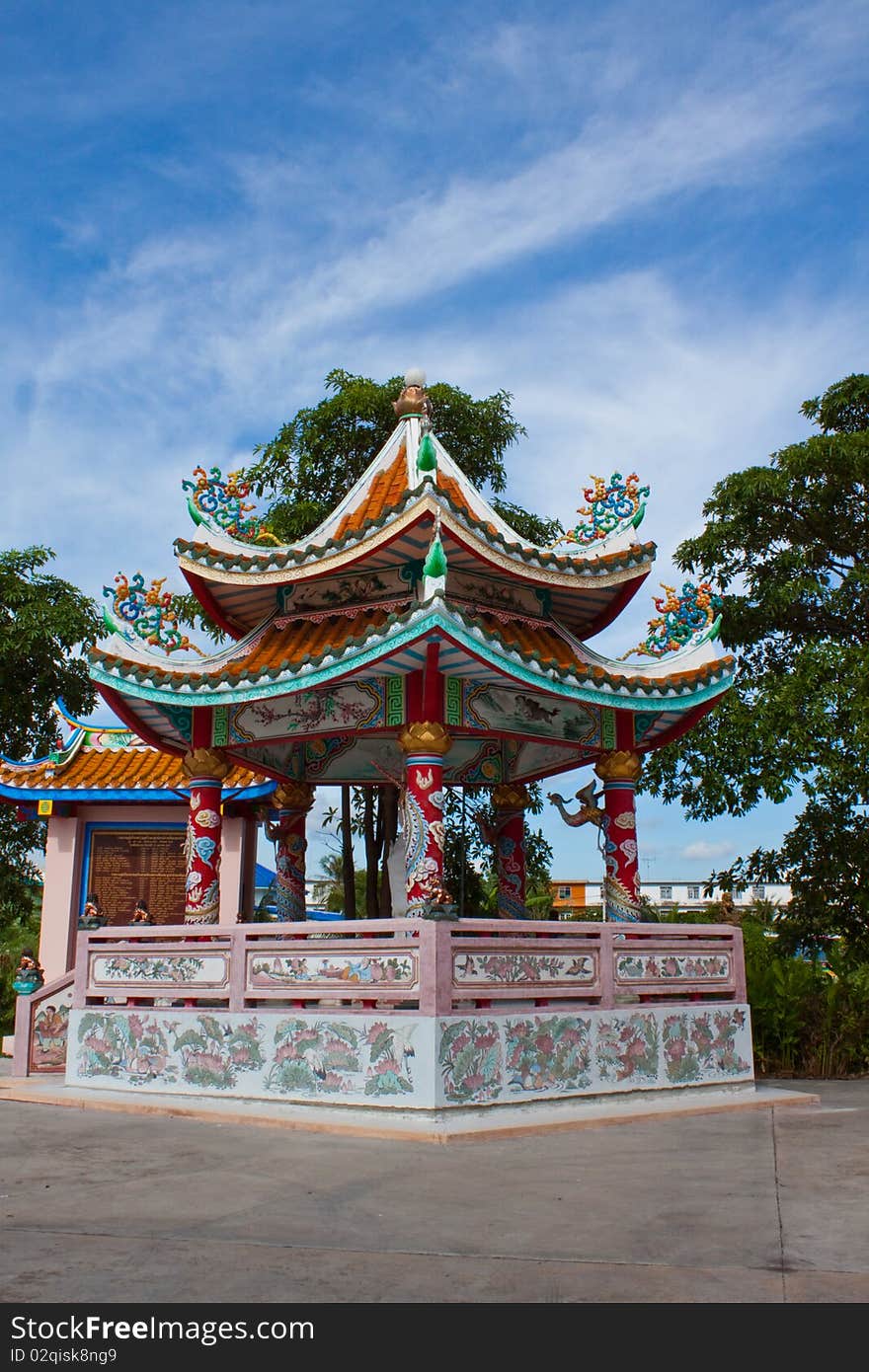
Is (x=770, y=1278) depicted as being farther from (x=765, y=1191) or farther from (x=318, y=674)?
(x=318, y=674)

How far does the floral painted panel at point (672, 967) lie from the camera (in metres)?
11.4

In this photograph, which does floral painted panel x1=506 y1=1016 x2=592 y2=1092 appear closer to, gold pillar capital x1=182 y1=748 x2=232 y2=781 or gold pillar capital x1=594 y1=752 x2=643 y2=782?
gold pillar capital x1=594 y1=752 x2=643 y2=782

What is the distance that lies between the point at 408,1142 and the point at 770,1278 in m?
4.63

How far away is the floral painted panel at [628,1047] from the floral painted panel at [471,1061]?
1.33m

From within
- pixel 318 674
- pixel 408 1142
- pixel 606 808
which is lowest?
pixel 408 1142

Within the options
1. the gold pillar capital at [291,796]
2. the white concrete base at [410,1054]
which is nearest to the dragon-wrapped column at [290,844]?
the gold pillar capital at [291,796]

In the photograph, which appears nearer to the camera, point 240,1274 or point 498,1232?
point 240,1274

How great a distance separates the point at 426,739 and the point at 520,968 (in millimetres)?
2289

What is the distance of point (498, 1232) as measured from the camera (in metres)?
5.66

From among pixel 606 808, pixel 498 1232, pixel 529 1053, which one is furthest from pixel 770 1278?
pixel 606 808

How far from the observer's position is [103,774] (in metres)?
18.3

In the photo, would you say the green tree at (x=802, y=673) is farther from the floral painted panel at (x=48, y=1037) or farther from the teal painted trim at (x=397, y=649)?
the floral painted panel at (x=48, y=1037)

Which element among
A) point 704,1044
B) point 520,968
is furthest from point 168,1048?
point 704,1044

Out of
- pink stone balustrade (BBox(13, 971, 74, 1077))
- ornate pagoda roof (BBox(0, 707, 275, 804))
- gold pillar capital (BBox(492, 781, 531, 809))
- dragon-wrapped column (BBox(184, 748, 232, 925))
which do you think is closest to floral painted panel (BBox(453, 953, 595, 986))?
dragon-wrapped column (BBox(184, 748, 232, 925))
